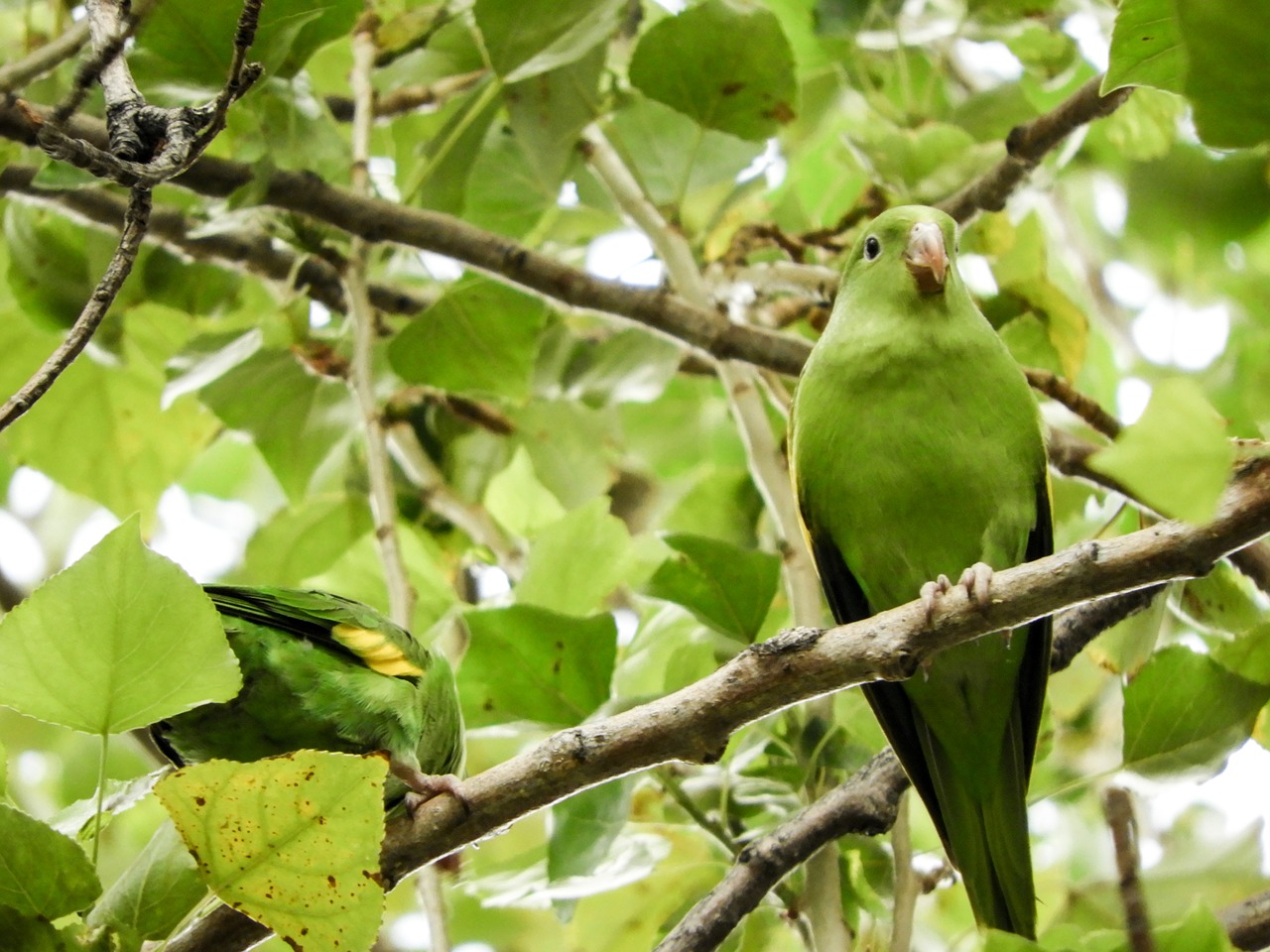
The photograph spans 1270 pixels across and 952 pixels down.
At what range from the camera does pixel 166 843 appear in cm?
156

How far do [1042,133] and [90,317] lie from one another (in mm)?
1570

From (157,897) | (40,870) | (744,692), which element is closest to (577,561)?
(744,692)

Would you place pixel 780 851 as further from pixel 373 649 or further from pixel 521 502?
pixel 521 502

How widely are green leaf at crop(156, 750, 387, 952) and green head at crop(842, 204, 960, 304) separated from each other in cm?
140

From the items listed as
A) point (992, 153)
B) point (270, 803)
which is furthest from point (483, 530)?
point (270, 803)

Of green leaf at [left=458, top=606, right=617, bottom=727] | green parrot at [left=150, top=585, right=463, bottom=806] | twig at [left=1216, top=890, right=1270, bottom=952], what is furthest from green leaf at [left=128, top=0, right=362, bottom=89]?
twig at [left=1216, top=890, right=1270, bottom=952]

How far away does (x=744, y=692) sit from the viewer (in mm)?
1505

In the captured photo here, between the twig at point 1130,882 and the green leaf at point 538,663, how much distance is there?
0.93 meters

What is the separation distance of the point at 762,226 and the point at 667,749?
143cm

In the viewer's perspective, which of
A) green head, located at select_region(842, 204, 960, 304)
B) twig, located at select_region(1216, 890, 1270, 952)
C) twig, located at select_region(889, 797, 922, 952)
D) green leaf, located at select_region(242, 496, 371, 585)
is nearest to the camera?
twig, located at select_region(1216, 890, 1270, 952)

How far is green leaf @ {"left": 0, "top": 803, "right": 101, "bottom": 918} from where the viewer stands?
4.65ft

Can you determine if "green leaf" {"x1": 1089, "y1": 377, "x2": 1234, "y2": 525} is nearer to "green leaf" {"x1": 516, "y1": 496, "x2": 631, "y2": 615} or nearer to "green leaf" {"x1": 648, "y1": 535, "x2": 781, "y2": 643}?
"green leaf" {"x1": 648, "y1": 535, "x2": 781, "y2": 643}

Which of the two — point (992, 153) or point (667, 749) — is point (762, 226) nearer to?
point (992, 153)

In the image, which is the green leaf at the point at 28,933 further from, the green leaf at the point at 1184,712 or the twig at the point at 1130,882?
the green leaf at the point at 1184,712
